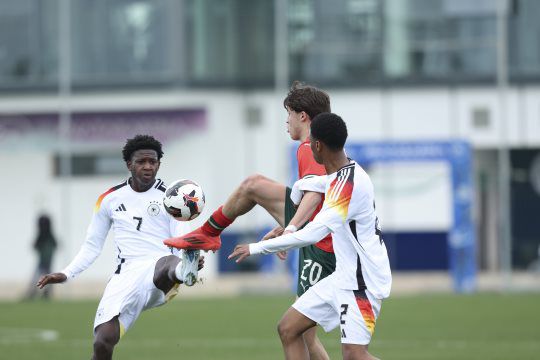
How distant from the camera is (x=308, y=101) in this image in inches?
472

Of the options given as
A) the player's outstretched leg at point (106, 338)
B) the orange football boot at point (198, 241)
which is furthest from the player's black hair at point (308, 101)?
the player's outstretched leg at point (106, 338)

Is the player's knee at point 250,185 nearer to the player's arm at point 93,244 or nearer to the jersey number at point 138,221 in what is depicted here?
the jersey number at point 138,221

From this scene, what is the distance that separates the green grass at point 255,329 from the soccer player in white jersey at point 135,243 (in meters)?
5.78

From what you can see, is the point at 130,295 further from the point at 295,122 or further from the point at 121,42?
the point at 121,42

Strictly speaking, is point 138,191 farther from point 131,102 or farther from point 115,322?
point 131,102

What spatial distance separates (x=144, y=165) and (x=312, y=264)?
1980mm

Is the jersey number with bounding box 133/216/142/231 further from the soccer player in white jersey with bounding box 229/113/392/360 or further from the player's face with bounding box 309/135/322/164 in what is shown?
the player's face with bounding box 309/135/322/164

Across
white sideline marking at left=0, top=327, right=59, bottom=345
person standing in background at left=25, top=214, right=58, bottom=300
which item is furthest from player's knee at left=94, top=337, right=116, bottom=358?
person standing in background at left=25, top=214, right=58, bottom=300

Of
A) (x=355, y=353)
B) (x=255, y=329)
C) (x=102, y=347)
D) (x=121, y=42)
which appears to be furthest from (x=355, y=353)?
(x=121, y=42)

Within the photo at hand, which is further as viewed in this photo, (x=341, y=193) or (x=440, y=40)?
(x=440, y=40)

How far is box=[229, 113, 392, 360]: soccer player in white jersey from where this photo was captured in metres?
10.8

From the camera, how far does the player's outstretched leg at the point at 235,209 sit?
11562mm

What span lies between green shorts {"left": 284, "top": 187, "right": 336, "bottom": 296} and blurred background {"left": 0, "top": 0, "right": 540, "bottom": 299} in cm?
2546

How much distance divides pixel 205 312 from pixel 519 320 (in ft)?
21.6
